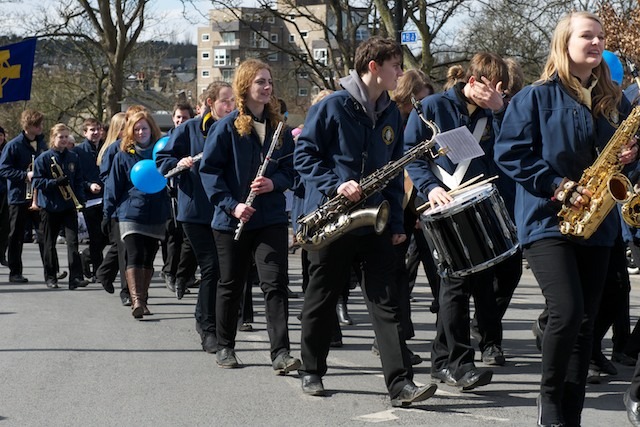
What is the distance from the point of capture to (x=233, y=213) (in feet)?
24.0

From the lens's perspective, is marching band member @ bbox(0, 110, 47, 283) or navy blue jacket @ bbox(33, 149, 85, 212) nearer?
navy blue jacket @ bbox(33, 149, 85, 212)

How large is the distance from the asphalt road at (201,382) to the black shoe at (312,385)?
5 centimetres

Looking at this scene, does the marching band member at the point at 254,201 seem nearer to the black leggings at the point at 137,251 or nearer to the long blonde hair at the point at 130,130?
the black leggings at the point at 137,251

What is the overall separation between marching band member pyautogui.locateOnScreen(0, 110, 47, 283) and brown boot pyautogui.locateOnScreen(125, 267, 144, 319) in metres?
3.78

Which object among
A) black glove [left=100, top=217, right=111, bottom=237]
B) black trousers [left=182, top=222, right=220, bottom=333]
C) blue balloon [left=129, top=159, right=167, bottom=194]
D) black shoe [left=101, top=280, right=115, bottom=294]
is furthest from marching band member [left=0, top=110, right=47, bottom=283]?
black trousers [left=182, top=222, right=220, bottom=333]

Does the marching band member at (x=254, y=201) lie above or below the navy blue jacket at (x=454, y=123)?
below

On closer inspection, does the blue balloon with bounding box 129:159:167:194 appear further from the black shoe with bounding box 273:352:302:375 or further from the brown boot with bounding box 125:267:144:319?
the black shoe with bounding box 273:352:302:375

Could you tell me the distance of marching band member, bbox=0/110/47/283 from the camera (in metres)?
13.8

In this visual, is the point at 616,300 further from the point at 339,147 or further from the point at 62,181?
the point at 62,181

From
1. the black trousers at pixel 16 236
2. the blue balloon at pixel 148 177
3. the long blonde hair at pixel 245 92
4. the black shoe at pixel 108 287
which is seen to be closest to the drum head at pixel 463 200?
the long blonde hair at pixel 245 92

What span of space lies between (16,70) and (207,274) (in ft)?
22.0

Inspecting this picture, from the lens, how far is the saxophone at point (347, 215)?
6281mm

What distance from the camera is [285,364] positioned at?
7.22 meters

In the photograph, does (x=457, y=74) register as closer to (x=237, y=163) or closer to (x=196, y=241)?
(x=237, y=163)
